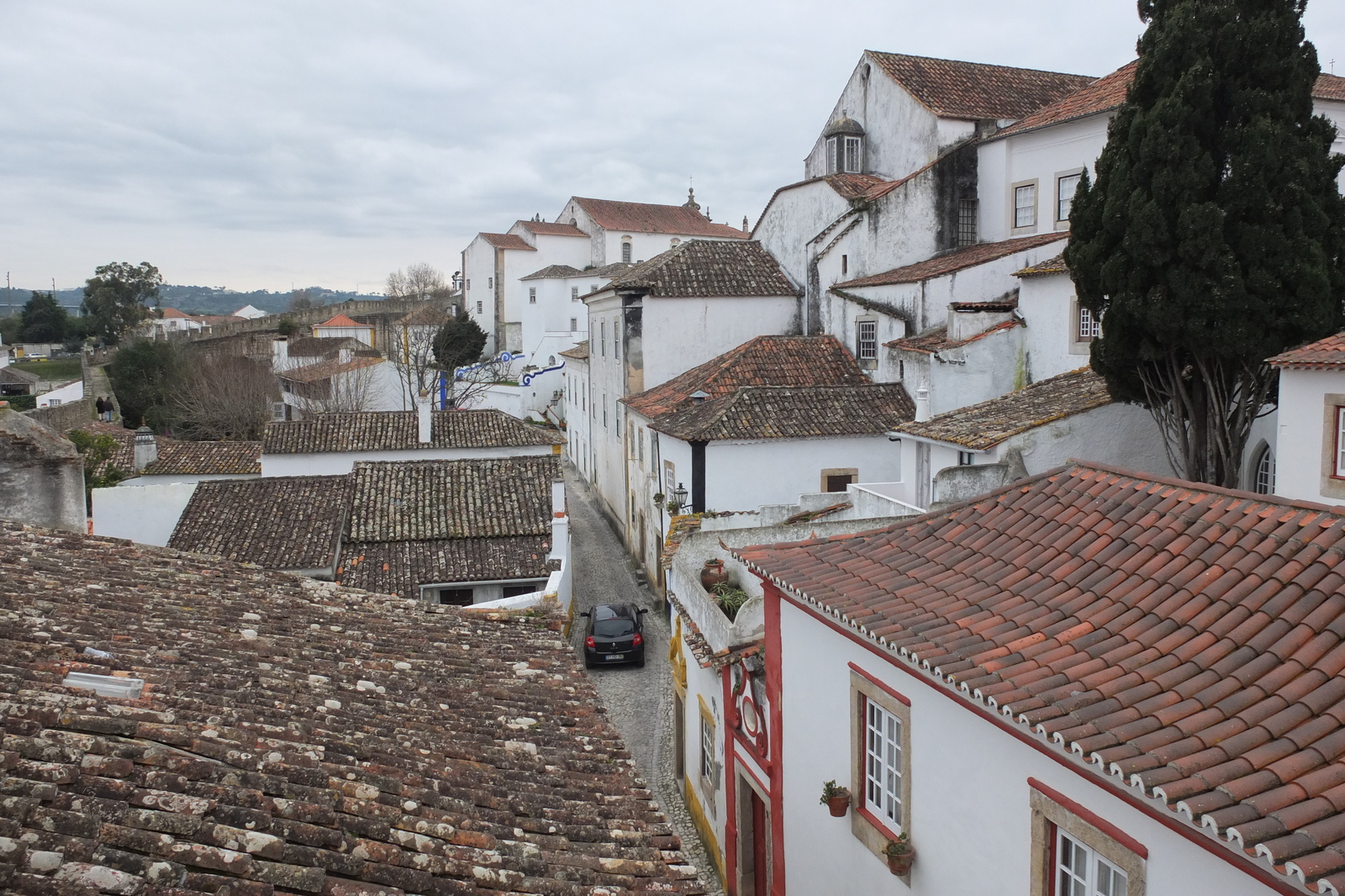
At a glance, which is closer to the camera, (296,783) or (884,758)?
(296,783)

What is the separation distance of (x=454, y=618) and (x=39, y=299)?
256ft

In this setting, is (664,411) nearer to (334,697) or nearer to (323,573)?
(323,573)

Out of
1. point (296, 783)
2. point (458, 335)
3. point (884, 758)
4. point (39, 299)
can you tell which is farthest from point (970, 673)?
point (39, 299)

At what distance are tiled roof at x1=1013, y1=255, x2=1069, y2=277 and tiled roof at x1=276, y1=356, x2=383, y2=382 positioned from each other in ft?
96.5

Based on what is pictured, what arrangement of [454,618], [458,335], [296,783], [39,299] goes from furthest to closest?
[39,299], [458,335], [454,618], [296,783]

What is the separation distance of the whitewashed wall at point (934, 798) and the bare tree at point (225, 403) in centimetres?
3585

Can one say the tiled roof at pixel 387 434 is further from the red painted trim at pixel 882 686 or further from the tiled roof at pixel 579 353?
the red painted trim at pixel 882 686

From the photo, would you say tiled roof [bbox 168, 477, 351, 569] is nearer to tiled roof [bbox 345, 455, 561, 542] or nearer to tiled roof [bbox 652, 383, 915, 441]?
tiled roof [bbox 345, 455, 561, 542]

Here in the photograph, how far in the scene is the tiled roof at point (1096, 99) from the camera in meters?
20.4

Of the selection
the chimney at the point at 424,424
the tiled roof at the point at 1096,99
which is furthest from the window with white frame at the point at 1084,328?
the chimney at the point at 424,424

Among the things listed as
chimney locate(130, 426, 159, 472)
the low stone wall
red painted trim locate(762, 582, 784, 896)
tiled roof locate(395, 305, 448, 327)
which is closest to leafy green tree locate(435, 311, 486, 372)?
tiled roof locate(395, 305, 448, 327)

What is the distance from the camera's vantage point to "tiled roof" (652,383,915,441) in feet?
66.4

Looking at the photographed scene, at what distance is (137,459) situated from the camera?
27438 mm

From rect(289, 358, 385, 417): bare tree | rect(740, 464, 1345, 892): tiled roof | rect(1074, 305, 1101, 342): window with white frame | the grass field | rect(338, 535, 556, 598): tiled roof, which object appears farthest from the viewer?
the grass field
